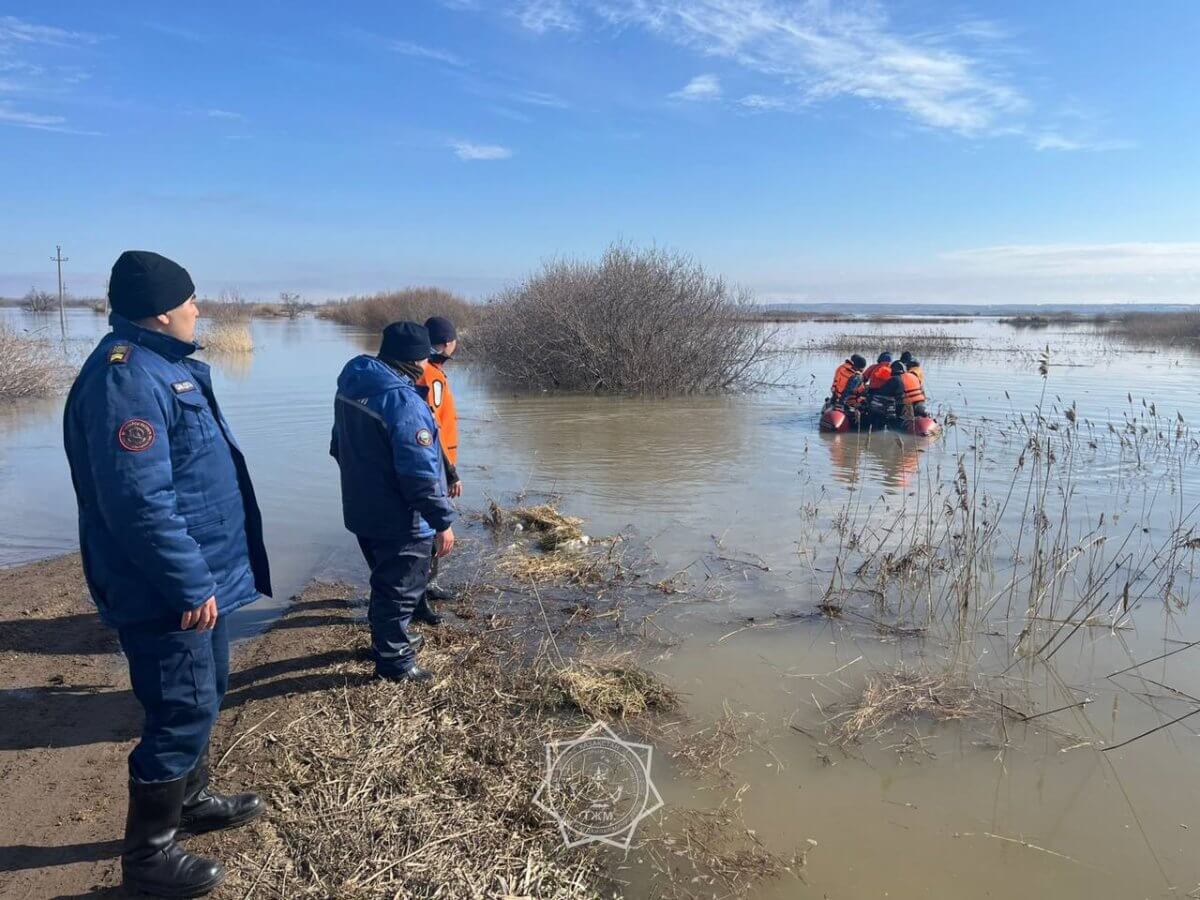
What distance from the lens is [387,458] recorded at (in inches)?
147

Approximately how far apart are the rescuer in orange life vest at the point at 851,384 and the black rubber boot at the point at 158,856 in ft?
42.7

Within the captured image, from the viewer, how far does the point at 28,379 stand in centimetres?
1534

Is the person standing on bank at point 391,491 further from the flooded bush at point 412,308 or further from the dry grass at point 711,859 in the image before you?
the flooded bush at point 412,308

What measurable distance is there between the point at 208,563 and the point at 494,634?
2441 millimetres

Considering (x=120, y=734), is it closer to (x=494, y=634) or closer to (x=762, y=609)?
(x=494, y=634)

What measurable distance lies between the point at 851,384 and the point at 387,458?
11.7 m

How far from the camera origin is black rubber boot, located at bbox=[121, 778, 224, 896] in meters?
2.42

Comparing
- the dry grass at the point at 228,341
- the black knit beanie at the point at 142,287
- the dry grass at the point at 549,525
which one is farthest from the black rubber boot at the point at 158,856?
the dry grass at the point at 228,341

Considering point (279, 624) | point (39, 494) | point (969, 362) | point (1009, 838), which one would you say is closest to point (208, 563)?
point (279, 624)

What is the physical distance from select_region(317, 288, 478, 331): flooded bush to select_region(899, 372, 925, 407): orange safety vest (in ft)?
74.9

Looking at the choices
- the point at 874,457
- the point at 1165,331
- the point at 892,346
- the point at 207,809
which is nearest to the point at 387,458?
the point at 207,809

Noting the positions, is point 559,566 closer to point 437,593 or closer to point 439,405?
point 437,593

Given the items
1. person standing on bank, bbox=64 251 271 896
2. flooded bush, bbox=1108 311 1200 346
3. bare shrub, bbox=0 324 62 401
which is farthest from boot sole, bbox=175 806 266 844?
flooded bush, bbox=1108 311 1200 346
